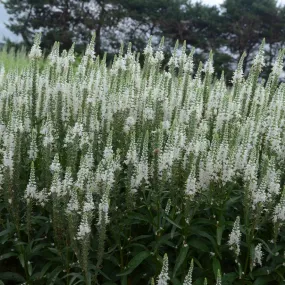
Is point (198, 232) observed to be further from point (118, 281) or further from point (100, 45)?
point (100, 45)

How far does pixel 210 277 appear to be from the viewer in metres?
3.82

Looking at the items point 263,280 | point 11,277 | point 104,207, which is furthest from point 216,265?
point 11,277

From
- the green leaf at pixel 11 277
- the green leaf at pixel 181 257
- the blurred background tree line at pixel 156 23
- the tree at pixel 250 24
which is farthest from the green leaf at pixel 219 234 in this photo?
the tree at pixel 250 24

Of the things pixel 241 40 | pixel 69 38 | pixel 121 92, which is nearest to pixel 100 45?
pixel 69 38

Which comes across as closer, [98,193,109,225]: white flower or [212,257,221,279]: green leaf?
[98,193,109,225]: white flower

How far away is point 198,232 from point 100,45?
2292cm

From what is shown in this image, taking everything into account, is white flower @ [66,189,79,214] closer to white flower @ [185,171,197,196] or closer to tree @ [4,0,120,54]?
white flower @ [185,171,197,196]

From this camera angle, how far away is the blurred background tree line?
84.0 ft

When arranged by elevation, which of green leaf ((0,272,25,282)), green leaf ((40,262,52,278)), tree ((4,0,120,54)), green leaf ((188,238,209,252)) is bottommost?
green leaf ((0,272,25,282))

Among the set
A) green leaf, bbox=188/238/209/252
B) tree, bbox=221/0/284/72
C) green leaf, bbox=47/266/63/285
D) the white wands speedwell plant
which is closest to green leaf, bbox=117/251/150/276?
the white wands speedwell plant

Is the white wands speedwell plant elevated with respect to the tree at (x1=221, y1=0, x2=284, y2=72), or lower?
lower

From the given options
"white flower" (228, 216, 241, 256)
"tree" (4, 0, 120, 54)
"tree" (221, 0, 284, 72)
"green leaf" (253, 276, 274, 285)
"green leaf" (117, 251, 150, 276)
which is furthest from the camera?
"tree" (4, 0, 120, 54)

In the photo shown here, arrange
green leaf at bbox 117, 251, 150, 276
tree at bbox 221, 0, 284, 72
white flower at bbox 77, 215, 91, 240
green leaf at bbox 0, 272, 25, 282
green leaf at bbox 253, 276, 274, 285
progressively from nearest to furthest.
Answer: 1. white flower at bbox 77, 215, 91, 240
2. green leaf at bbox 117, 251, 150, 276
3. green leaf at bbox 253, 276, 274, 285
4. green leaf at bbox 0, 272, 25, 282
5. tree at bbox 221, 0, 284, 72

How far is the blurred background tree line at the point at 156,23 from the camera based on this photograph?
84.0ft
